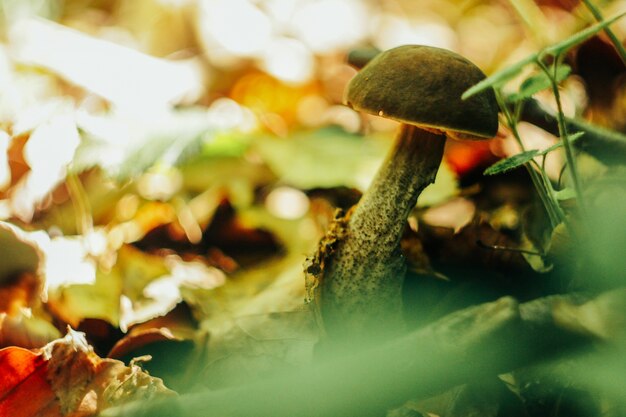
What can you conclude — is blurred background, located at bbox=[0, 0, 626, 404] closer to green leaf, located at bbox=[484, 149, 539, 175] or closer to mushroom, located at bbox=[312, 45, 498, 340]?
mushroom, located at bbox=[312, 45, 498, 340]

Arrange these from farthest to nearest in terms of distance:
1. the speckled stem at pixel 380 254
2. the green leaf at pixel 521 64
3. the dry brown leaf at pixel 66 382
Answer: the speckled stem at pixel 380 254, the dry brown leaf at pixel 66 382, the green leaf at pixel 521 64

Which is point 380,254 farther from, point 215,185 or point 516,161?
point 215,185

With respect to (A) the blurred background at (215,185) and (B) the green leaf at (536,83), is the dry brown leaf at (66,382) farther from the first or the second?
(B) the green leaf at (536,83)

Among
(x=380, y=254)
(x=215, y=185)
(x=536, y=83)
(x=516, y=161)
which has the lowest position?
(x=215, y=185)

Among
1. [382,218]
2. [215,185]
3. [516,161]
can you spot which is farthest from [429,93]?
[215,185]

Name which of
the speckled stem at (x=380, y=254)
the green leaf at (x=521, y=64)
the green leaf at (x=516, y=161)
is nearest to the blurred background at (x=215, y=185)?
the speckled stem at (x=380, y=254)

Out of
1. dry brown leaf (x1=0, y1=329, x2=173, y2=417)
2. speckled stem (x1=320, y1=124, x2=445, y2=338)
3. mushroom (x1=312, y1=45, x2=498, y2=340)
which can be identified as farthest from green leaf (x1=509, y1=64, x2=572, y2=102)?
dry brown leaf (x1=0, y1=329, x2=173, y2=417)
